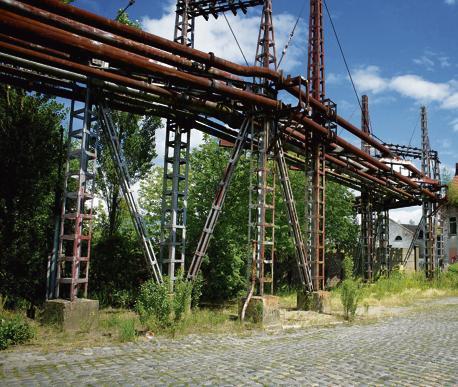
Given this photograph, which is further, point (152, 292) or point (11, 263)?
point (11, 263)

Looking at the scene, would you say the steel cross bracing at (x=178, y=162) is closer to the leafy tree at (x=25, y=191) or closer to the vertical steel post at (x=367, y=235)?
the leafy tree at (x=25, y=191)

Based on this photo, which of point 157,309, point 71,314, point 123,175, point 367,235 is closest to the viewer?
point 71,314

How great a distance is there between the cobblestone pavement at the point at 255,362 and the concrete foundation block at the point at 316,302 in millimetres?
4049

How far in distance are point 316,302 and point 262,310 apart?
12.8ft

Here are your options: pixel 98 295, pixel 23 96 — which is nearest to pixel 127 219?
pixel 98 295

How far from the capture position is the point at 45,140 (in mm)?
12422

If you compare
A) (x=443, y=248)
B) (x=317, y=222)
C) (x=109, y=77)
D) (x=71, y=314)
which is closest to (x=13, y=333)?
(x=71, y=314)

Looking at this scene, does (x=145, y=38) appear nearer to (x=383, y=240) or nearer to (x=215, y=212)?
(x=215, y=212)

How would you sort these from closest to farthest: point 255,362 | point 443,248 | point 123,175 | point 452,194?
point 255,362 → point 123,175 → point 452,194 → point 443,248

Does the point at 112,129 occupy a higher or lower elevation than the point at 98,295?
higher

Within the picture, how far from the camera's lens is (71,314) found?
29.5ft

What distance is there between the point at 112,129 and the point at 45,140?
9.33 feet

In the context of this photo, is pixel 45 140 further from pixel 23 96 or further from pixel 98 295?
pixel 98 295

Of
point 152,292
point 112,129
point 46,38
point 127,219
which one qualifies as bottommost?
point 152,292
